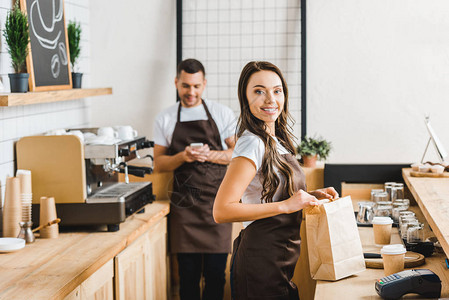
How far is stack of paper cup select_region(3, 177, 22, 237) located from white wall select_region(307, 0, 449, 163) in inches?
83.0

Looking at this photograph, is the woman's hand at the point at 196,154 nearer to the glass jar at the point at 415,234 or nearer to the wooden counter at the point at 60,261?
the wooden counter at the point at 60,261

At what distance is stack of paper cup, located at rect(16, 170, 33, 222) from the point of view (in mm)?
2889

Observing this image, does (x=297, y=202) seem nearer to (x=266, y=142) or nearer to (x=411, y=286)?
(x=266, y=142)

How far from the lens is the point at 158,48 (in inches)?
170

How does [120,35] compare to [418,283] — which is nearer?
[418,283]

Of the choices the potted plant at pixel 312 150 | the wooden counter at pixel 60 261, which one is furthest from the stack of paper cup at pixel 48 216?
the potted plant at pixel 312 150

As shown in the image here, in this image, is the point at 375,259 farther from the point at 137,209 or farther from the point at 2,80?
the point at 2,80

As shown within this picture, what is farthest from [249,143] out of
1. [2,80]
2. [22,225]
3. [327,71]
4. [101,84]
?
[101,84]

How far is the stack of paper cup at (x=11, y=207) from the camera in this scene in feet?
9.25

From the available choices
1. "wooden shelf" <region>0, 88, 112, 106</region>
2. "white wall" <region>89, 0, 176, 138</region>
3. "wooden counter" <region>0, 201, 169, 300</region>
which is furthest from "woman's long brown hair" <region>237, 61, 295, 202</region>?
"white wall" <region>89, 0, 176, 138</region>

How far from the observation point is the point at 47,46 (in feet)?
11.3

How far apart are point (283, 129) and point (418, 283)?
2.48 feet

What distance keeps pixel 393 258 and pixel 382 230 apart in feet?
1.46

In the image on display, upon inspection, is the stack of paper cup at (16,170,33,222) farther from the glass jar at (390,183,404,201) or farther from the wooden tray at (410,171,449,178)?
the wooden tray at (410,171,449,178)
